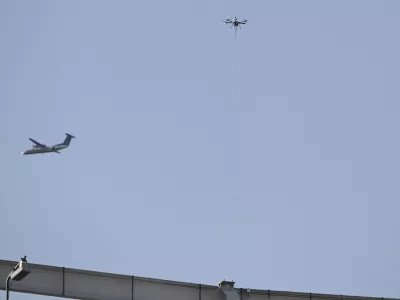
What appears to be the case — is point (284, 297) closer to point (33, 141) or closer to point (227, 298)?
point (227, 298)

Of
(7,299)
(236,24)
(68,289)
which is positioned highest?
(236,24)

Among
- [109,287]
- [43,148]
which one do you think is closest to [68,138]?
[43,148]

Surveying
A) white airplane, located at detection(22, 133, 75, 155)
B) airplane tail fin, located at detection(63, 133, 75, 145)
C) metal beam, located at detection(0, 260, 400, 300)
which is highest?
airplane tail fin, located at detection(63, 133, 75, 145)

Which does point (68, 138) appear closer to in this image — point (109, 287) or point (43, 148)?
point (43, 148)

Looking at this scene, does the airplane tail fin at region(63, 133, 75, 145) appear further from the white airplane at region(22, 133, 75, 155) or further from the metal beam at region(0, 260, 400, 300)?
the metal beam at region(0, 260, 400, 300)

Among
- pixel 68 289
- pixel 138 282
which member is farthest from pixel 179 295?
pixel 68 289

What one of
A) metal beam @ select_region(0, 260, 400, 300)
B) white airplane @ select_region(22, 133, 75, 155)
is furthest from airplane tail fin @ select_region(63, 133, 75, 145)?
metal beam @ select_region(0, 260, 400, 300)

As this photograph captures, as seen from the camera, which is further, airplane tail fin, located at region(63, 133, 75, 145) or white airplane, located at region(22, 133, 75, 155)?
airplane tail fin, located at region(63, 133, 75, 145)

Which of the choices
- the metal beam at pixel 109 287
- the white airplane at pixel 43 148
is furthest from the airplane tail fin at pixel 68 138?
the metal beam at pixel 109 287

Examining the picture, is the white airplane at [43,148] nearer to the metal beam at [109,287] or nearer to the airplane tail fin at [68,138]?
the airplane tail fin at [68,138]

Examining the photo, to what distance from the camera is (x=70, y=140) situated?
177 m

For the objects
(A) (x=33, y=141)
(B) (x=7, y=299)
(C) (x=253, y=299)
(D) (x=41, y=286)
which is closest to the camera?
(B) (x=7, y=299)

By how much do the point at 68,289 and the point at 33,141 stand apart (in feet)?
358

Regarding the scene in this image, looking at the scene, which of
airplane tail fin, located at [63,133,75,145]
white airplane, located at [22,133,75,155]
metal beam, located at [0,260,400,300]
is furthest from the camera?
airplane tail fin, located at [63,133,75,145]
